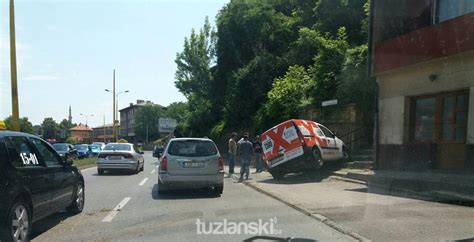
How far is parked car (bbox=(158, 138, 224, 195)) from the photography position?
12805mm

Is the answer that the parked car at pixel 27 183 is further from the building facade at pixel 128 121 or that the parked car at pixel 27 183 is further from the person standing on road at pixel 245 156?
the building facade at pixel 128 121

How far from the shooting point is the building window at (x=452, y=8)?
15.1m

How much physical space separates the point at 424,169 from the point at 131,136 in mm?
133581

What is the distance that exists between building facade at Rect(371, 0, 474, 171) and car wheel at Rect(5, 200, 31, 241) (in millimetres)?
11606

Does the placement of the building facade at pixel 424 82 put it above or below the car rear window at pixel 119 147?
above

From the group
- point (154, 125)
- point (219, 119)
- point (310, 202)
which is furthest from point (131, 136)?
point (310, 202)

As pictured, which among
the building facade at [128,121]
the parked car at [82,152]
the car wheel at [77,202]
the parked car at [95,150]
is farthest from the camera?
the building facade at [128,121]

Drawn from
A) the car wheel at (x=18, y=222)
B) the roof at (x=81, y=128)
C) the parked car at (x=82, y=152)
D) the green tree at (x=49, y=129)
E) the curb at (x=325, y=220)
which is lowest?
the roof at (x=81, y=128)

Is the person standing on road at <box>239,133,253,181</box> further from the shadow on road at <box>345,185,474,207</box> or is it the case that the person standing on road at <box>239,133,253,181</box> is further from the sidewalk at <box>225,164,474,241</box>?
the shadow on road at <box>345,185,474,207</box>

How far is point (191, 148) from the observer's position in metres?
13.2

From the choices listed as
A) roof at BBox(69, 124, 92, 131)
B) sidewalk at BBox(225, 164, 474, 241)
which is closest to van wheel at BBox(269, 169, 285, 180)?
sidewalk at BBox(225, 164, 474, 241)

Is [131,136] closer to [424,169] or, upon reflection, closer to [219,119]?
[219,119]

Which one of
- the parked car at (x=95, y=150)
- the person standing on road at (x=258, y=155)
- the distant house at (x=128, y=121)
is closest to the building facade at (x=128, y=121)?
the distant house at (x=128, y=121)

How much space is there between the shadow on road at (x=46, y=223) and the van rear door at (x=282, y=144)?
8.93m
